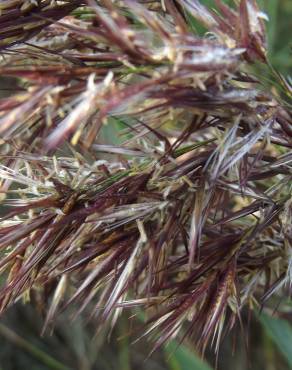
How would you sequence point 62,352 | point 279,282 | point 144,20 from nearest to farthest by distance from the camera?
point 144,20 < point 279,282 < point 62,352

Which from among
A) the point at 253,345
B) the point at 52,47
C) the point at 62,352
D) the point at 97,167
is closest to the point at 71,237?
the point at 97,167

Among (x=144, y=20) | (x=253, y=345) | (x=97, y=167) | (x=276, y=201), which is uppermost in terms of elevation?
(x=144, y=20)

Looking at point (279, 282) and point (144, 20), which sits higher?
point (144, 20)

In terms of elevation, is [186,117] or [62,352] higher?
[186,117]

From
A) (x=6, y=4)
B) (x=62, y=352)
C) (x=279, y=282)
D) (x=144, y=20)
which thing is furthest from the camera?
(x=62, y=352)

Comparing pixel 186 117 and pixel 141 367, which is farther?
pixel 141 367

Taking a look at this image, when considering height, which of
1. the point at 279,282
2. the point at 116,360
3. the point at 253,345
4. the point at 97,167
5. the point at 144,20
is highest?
the point at 144,20

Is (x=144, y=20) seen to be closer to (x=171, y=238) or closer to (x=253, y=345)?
(x=171, y=238)

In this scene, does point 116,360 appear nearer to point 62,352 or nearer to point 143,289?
point 62,352

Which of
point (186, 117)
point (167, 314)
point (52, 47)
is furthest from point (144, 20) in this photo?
point (167, 314)
